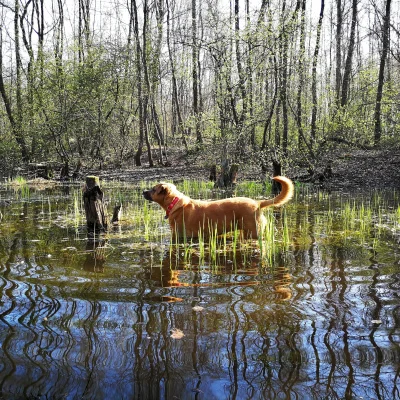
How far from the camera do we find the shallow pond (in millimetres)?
2324

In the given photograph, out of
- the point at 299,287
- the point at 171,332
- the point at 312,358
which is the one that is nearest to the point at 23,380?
the point at 171,332

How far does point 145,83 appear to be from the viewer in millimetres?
20828

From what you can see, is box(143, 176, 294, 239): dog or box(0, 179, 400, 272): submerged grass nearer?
box(0, 179, 400, 272): submerged grass

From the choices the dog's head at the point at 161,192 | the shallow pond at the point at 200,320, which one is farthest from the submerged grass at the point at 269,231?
the dog's head at the point at 161,192

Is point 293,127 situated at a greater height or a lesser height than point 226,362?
greater

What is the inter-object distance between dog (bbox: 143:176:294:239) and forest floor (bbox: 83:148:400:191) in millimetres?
8166

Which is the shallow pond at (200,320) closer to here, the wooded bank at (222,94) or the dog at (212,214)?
the dog at (212,214)

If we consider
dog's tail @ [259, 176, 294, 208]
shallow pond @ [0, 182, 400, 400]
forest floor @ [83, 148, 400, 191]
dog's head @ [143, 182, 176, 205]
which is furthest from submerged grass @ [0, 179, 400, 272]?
forest floor @ [83, 148, 400, 191]

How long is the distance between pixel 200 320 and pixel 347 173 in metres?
13.5

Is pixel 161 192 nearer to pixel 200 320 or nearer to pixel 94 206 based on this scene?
pixel 94 206

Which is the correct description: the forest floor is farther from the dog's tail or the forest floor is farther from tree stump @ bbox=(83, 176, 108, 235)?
tree stump @ bbox=(83, 176, 108, 235)

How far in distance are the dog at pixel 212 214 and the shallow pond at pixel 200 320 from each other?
0.27 m

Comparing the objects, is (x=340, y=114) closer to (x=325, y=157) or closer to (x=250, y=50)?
(x=325, y=157)

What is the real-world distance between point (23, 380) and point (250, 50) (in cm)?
1384
